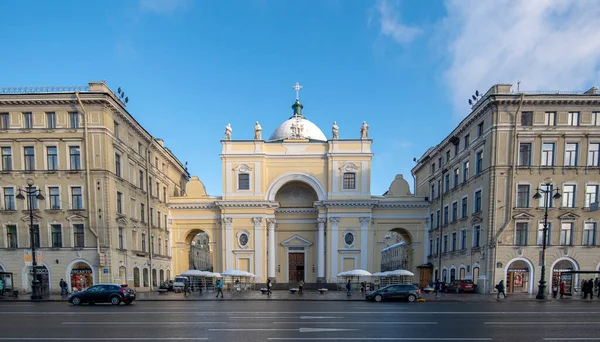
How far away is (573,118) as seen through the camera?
29625 millimetres

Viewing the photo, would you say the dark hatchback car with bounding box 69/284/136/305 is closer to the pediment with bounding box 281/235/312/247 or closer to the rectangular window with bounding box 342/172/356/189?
the pediment with bounding box 281/235/312/247

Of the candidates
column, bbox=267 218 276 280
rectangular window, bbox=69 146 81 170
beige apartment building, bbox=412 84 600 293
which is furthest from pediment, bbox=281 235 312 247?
rectangular window, bbox=69 146 81 170

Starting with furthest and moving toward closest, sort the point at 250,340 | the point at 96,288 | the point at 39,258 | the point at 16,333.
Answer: the point at 39,258 < the point at 96,288 < the point at 16,333 < the point at 250,340

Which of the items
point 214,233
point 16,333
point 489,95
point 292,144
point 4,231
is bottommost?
point 214,233

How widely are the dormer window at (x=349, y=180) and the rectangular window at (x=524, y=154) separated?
66.2ft

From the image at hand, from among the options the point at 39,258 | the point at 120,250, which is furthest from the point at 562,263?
the point at 39,258

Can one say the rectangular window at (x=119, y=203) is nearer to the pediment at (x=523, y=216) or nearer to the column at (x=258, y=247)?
the column at (x=258, y=247)

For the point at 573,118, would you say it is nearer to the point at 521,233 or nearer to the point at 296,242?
the point at 521,233

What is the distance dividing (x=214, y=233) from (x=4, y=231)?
22356 mm

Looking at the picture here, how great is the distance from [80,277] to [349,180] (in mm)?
31134

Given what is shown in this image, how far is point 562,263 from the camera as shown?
29.6 metres

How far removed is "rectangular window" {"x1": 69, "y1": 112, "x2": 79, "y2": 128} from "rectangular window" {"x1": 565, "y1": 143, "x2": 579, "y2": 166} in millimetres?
41813

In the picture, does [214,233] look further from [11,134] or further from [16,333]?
[16,333]

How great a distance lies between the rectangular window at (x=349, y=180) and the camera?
46.6 meters
